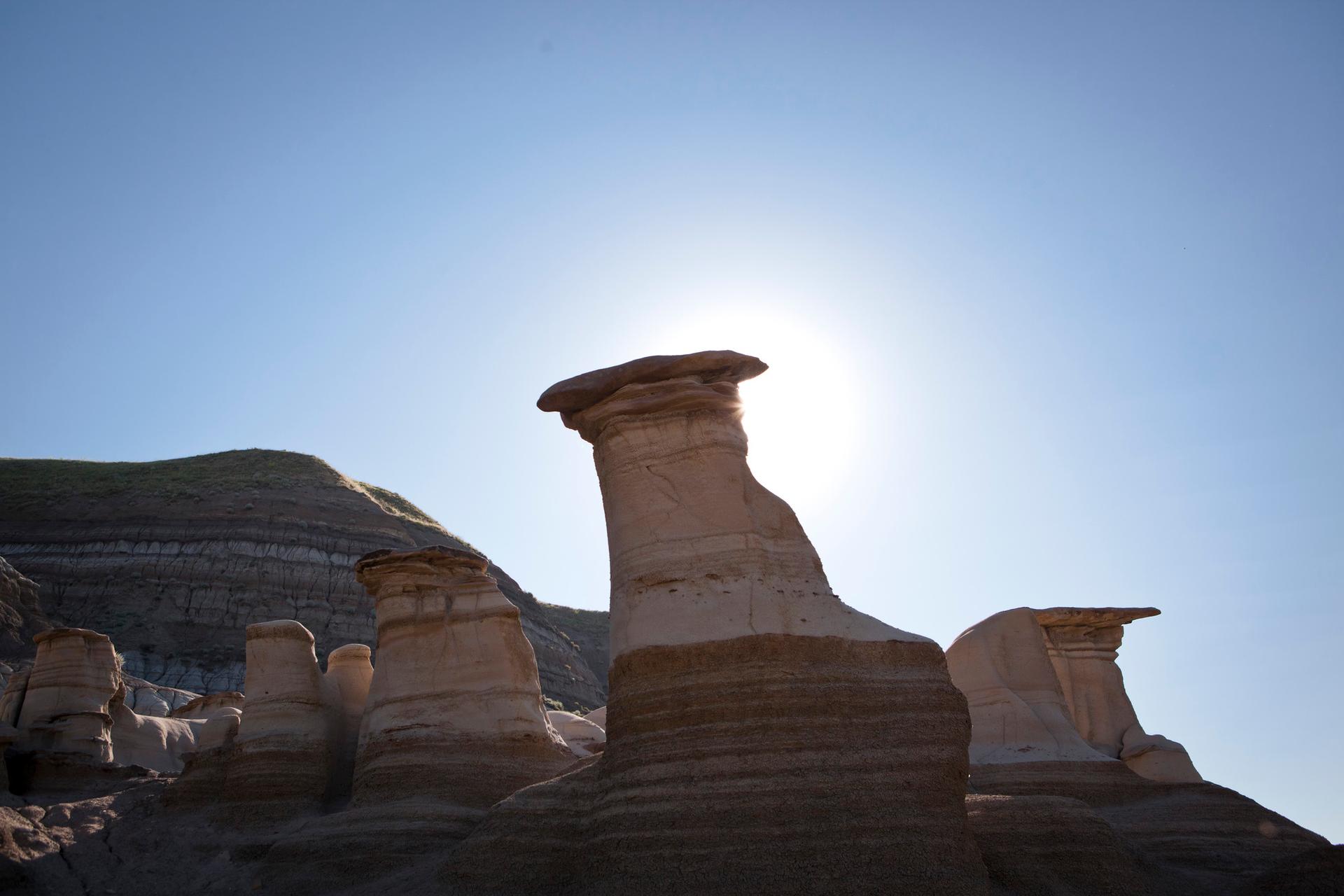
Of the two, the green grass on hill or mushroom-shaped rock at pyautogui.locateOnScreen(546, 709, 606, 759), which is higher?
the green grass on hill

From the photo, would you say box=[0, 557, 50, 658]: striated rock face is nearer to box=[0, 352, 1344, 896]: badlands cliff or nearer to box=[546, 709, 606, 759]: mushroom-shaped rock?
box=[0, 352, 1344, 896]: badlands cliff

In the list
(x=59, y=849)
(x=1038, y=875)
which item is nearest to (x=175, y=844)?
(x=59, y=849)

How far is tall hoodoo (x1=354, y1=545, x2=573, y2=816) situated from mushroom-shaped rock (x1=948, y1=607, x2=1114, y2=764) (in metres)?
6.23

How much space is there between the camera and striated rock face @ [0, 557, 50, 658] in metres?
30.6

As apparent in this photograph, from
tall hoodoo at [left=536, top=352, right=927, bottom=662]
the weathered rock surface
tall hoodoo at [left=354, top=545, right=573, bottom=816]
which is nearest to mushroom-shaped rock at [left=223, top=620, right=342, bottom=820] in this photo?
tall hoodoo at [left=354, top=545, right=573, bottom=816]

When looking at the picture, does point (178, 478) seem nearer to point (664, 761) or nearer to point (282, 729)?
point (282, 729)

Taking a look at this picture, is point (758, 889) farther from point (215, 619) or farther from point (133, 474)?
point (133, 474)

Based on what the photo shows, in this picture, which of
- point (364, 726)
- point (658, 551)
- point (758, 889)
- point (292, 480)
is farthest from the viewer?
point (292, 480)

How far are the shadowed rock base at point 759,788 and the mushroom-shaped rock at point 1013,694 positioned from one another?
669 cm

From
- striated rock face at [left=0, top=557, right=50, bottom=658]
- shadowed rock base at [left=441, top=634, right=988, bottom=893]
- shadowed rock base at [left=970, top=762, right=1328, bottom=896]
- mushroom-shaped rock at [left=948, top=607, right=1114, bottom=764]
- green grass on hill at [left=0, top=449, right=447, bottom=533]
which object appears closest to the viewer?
shadowed rock base at [left=441, top=634, right=988, bottom=893]

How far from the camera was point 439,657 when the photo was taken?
14.4 meters

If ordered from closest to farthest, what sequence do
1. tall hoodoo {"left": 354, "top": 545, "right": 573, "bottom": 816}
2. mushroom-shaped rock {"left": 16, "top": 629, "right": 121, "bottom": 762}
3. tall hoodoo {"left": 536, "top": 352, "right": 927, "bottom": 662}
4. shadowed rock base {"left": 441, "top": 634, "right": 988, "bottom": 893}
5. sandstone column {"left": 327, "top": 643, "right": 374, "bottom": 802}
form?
shadowed rock base {"left": 441, "top": 634, "right": 988, "bottom": 893} → tall hoodoo {"left": 536, "top": 352, "right": 927, "bottom": 662} → tall hoodoo {"left": 354, "top": 545, "right": 573, "bottom": 816} → sandstone column {"left": 327, "top": 643, "right": 374, "bottom": 802} → mushroom-shaped rock {"left": 16, "top": 629, "right": 121, "bottom": 762}

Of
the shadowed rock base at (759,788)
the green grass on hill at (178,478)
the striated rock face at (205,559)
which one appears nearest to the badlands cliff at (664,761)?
the shadowed rock base at (759,788)

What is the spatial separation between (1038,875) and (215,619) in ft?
141
